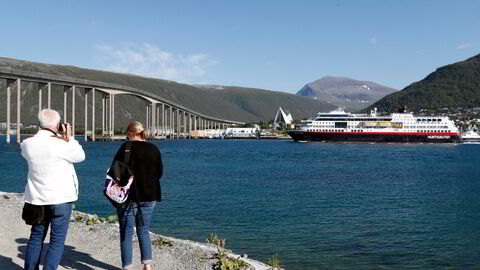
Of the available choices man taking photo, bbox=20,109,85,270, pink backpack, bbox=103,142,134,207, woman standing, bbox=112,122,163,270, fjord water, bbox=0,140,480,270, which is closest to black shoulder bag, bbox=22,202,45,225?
man taking photo, bbox=20,109,85,270

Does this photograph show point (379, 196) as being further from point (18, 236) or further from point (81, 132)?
point (81, 132)

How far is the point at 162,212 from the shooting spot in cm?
1655

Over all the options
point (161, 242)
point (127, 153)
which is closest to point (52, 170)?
point (127, 153)

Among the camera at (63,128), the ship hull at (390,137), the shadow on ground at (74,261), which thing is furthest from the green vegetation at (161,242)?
the ship hull at (390,137)

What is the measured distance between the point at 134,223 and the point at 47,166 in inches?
52.7

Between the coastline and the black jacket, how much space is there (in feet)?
4.56

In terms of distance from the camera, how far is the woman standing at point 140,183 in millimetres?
5355

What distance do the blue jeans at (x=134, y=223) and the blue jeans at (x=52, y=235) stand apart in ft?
2.41

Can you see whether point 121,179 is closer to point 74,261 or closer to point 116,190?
point 116,190

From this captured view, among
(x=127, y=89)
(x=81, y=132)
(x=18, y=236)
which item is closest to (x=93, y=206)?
(x=18, y=236)

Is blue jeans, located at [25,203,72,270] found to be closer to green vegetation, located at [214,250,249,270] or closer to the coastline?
the coastline

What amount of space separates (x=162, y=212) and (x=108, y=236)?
27.6 feet

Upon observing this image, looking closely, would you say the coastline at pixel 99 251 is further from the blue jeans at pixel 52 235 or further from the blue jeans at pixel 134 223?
the blue jeans at pixel 52 235

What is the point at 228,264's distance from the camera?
20.5 feet
